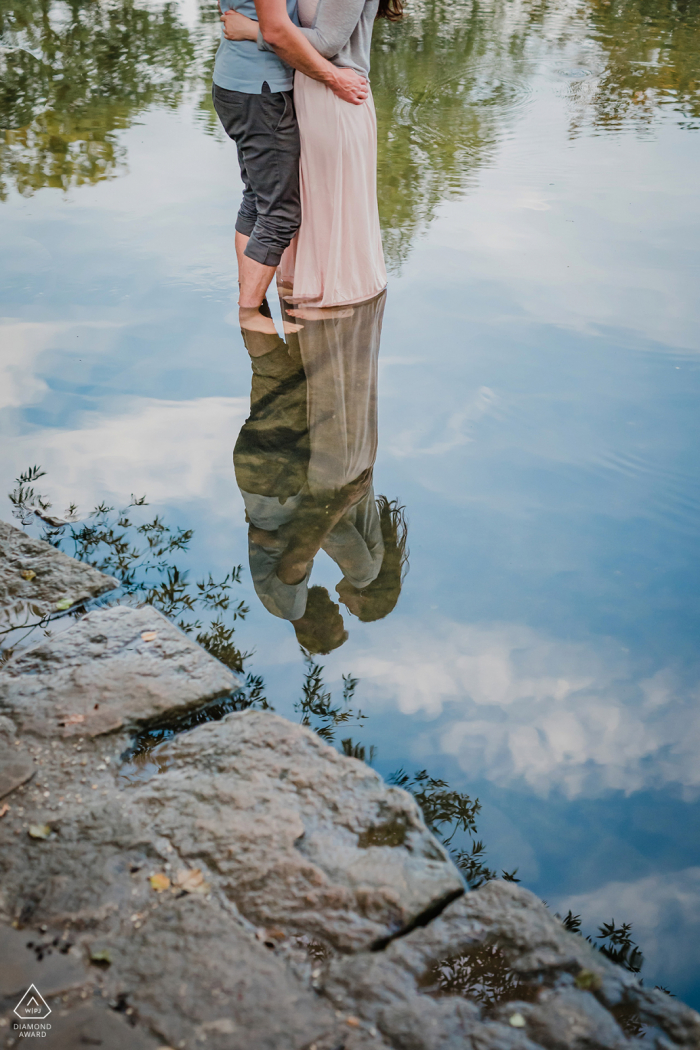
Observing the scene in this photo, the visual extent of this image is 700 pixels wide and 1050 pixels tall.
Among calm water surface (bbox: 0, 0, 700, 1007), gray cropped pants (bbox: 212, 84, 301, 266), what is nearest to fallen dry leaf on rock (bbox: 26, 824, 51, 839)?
calm water surface (bbox: 0, 0, 700, 1007)

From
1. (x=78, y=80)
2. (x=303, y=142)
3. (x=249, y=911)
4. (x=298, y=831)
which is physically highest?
(x=78, y=80)

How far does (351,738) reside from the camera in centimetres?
209

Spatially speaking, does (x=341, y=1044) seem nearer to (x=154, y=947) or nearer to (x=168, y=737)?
(x=154, y=947)

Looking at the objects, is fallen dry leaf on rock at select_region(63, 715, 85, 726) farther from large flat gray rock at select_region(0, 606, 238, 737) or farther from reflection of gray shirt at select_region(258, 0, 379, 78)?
reflection of gray shirt at select_region(258, 0, 379, 78)

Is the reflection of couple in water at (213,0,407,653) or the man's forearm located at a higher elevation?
the man's forearm

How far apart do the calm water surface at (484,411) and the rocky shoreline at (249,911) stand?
21 cm

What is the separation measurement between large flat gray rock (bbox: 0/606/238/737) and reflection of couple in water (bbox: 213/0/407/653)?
0.35m

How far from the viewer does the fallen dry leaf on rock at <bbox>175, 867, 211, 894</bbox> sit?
165 centimetres

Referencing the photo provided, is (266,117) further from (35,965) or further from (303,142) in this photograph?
(35,965)

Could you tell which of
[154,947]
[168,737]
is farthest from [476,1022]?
[168,737]

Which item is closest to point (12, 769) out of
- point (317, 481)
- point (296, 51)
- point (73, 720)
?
point (73, 720)

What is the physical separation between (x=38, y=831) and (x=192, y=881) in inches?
14.2

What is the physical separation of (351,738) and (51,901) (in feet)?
2.58

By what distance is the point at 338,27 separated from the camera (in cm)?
348
